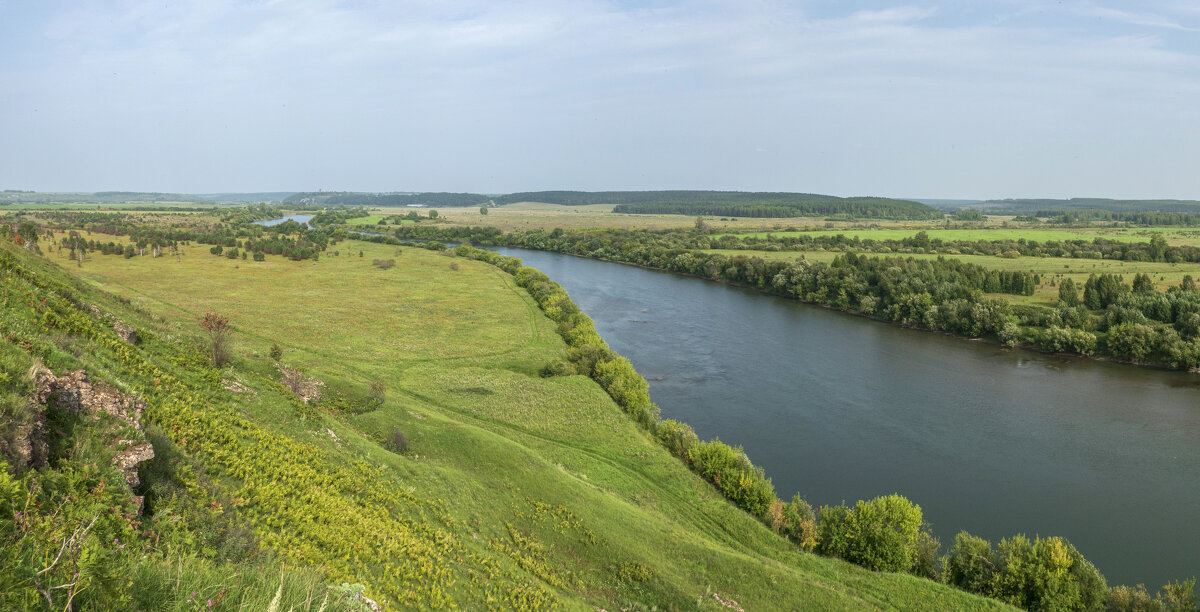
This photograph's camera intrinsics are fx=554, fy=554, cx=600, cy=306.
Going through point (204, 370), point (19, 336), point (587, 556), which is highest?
point (19, 336)

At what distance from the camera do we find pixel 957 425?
Answer: 4484cm

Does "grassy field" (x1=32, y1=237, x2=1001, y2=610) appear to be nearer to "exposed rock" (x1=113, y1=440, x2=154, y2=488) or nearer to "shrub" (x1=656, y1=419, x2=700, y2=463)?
"shrub" (x1=656, y1=419, x2=700, y2=463)

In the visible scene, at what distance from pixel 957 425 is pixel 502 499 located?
3963 cm

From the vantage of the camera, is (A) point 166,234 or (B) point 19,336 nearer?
(B) point 19,336

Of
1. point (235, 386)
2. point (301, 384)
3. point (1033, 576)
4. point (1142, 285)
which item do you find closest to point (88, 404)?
point (235, 386)

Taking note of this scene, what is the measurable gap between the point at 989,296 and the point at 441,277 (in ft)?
283

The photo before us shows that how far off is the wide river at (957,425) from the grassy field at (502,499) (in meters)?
9.65

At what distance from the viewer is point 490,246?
175500mm

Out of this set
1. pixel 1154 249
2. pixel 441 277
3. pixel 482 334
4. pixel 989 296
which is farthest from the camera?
pixel 1154 249

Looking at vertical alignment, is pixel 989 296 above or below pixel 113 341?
below

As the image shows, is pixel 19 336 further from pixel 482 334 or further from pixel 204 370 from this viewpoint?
pixel 482 334

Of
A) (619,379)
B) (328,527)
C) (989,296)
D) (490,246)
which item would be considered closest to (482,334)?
(619,379)

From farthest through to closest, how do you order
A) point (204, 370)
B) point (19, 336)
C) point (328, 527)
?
point (204, 370) → point (328, 527) → point (19, 336)

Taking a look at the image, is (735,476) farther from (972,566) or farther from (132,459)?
Result: (132,459)
